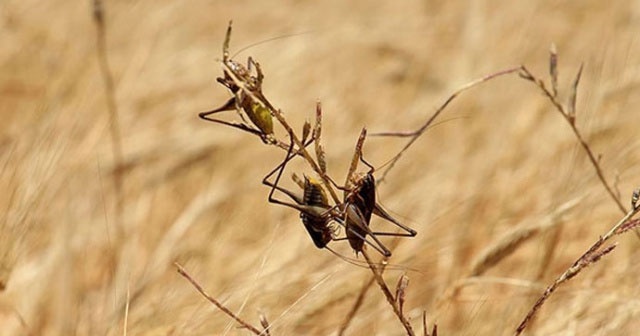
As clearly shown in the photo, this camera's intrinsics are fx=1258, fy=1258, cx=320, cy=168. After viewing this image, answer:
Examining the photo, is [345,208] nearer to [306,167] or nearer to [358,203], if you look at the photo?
[358,203]

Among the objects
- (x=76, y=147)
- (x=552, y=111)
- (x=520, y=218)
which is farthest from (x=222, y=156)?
(x=520, y=218)

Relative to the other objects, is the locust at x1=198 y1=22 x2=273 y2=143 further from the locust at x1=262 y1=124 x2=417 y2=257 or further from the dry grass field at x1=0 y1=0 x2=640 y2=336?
the dry grass field at x1=0 y1=0 x2=640 y2=336

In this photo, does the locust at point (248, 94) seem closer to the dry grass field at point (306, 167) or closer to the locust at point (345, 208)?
the locust at point (345, 208)

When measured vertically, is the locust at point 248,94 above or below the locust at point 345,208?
above

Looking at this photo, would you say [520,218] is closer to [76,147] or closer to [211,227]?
[211,227]

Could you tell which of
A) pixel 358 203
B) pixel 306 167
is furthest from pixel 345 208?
pixel 306 167

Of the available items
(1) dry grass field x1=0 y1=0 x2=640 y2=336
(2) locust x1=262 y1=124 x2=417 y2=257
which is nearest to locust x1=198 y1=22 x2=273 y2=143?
(2) locust x1=262 y1=124 x2=417 y2=257

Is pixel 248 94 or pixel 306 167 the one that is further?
pixel 306 167

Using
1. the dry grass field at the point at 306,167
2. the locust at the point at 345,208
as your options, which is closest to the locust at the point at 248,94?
the locust at the point at 345,208
